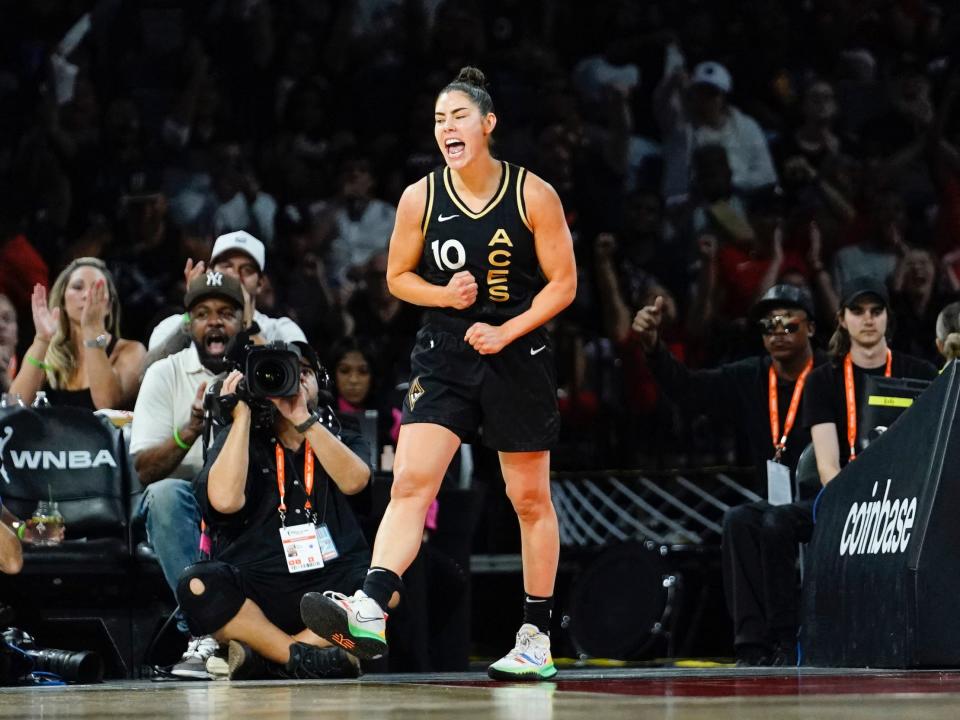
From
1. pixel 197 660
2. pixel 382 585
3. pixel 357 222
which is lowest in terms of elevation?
pixel 197 660

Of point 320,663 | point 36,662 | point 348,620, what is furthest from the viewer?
point 36,662

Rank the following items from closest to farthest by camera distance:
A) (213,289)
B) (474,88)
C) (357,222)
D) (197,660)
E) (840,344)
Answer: (474,88) → (197,660) → (213,289) → (840,344) → (357,222)

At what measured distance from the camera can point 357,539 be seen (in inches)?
204

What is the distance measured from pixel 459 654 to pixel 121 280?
12.3ft

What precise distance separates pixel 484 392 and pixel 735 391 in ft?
8.09

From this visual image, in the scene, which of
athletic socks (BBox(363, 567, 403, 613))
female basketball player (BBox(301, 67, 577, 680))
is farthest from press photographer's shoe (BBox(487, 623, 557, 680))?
athletic socks (BBox(363, 567, 403, 613))

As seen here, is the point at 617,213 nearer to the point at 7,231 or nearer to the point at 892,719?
the point at 7,231

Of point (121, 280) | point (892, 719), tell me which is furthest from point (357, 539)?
point (121, 280)

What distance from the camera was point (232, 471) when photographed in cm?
491

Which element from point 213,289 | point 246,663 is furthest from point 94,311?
point 246,663

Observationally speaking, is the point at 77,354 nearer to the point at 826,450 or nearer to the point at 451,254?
the point at 451,254

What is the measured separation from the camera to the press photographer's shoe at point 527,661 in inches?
171

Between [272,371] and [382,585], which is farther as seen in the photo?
[272,371]

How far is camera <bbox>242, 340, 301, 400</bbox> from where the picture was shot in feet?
15.9
